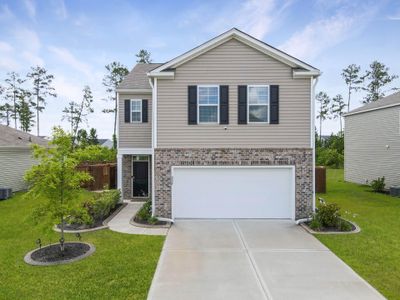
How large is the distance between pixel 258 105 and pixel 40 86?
114 ft

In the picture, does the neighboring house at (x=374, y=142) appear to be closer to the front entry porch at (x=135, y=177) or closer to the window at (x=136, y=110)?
the front entry porch at (x=135, y=177)

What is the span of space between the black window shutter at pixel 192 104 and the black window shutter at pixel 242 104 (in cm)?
163

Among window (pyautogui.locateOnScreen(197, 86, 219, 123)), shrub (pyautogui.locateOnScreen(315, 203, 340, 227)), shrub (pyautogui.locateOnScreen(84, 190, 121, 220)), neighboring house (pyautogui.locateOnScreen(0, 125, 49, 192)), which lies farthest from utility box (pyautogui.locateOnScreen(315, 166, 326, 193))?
neighboring house (pyautogui.locateOnScreen(0, 125, 49, 192))

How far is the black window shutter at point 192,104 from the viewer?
10.8 meters

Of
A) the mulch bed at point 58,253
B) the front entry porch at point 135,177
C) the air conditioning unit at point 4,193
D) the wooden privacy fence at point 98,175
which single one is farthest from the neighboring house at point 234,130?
the air conditioning unit at point 4,193

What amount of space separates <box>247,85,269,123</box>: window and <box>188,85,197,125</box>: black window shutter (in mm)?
2009

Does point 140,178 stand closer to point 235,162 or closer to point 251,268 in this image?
point 235,162

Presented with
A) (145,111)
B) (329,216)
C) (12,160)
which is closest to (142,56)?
(12,160)

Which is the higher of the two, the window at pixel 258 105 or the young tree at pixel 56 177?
the window at pixel 258 105

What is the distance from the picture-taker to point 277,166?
10.8m

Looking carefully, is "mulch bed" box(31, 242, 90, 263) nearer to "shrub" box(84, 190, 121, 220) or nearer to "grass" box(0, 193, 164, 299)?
"grass" box(0, 193, 164, 299)

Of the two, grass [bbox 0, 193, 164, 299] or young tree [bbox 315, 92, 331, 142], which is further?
young tree [bbox 315, 92, 331, 142]

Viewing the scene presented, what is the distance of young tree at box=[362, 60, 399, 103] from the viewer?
39.0 meters

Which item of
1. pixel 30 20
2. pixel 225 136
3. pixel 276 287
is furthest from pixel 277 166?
pixel 30 20
